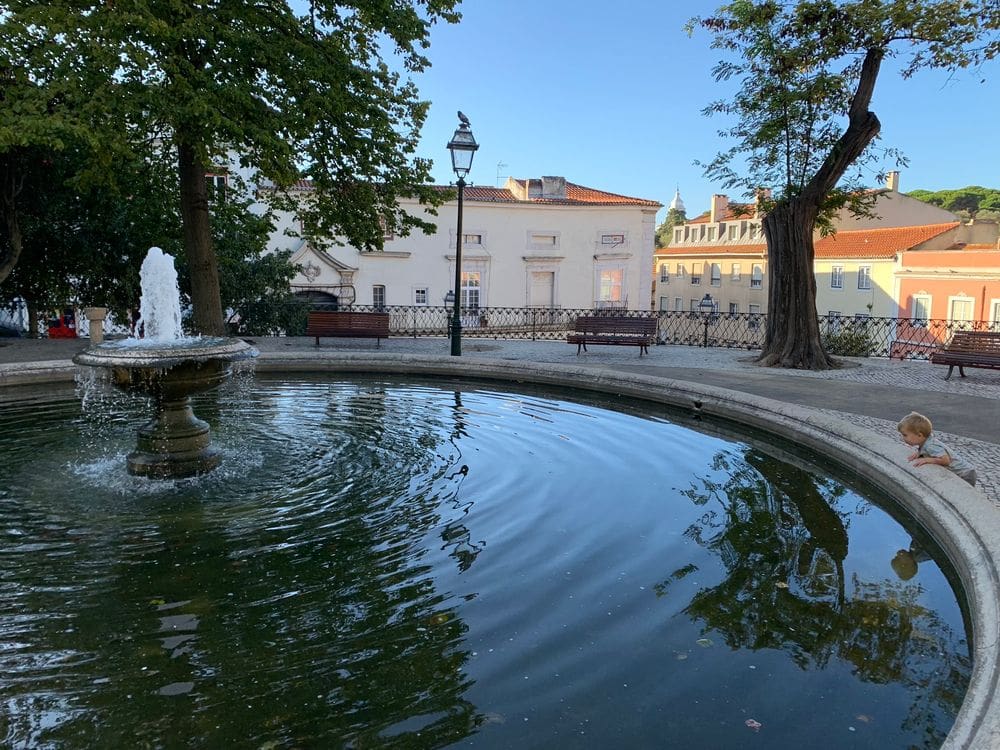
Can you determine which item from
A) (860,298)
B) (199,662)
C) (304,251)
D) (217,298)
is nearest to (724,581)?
(199,662)

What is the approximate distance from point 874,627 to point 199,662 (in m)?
3.46

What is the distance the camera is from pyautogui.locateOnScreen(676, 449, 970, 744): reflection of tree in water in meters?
3.43

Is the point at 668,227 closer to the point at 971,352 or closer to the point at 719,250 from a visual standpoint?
the point at 719,250

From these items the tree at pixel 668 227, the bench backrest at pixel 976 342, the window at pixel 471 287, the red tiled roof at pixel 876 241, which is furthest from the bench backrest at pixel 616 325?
the tree at pixel 668 227

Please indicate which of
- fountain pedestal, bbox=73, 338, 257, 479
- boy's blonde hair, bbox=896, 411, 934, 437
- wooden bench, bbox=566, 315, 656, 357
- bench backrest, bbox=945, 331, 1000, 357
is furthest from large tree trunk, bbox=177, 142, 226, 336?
bench backrest, bbox=945, 331, 1000, 357

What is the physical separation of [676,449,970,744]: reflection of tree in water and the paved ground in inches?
67.9

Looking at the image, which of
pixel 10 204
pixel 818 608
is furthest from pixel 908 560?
pixel 10 204

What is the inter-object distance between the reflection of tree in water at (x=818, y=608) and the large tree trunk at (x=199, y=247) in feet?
35.2

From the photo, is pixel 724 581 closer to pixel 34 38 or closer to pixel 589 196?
pixel 34 38

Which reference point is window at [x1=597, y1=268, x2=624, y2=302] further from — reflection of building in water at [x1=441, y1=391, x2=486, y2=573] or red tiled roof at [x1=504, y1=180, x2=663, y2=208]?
reflection of building in water at [x1=441, y1=391, x2=486, y2=573]

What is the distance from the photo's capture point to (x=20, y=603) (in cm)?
402

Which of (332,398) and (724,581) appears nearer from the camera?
(724,581)

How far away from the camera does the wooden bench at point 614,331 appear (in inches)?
612

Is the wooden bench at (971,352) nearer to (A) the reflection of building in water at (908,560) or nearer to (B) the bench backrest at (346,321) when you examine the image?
(A) the reflection of building in water at (908,560)
